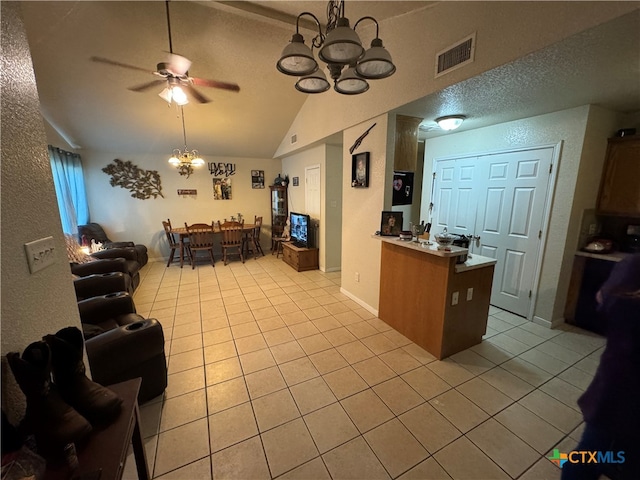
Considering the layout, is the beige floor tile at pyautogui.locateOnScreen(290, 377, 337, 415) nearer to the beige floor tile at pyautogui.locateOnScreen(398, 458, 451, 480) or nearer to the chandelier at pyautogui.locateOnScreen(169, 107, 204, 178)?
the beige floor tile at pyautogui.locateOnScreen(398, 458, 451, 480)

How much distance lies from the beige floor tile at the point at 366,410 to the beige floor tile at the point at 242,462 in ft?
2.01

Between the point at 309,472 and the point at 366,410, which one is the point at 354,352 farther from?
the point at 309,472

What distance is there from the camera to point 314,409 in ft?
5.80

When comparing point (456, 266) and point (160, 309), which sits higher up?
point (456, 266)

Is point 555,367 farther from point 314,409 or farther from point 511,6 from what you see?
point 511,6

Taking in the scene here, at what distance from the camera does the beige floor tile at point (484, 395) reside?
177 centimetres

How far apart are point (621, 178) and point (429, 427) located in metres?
3.04

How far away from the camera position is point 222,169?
19.6 ft

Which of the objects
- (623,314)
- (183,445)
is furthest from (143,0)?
(623,314)

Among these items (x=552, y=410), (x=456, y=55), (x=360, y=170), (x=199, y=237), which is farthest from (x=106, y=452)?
(x=199, y=237)

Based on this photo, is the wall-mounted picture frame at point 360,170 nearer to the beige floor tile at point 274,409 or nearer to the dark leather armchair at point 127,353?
the beige floor tile at point 274,409

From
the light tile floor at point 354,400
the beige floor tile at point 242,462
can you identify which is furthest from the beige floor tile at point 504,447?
the beige floor tile at point 242,462

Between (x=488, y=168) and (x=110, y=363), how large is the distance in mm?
4142

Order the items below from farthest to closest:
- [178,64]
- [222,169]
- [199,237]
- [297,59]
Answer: [222,169], [199,237], [178,64], [297,59]
